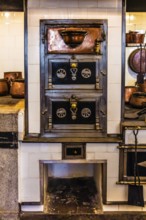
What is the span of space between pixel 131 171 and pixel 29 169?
797 mm

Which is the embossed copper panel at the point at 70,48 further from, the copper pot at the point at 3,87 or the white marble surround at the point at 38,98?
the copper pot at the point at 3,87

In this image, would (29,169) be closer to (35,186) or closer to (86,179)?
Result: (35,186)

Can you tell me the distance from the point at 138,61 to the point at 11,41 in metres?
1.51

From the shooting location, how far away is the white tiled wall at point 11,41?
13.4 ft

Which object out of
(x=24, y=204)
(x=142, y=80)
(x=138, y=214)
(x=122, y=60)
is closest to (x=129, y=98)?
(x=142, y=80)

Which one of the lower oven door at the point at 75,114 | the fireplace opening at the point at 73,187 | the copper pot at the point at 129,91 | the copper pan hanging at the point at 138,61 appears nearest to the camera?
the lower oven door at the point at 75,114

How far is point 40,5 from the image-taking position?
257 cm

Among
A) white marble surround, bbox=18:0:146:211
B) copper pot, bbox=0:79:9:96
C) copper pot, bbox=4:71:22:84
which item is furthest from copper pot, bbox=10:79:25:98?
white marble surround, bbox=18:0:146:211

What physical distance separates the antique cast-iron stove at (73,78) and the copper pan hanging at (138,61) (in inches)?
45.2

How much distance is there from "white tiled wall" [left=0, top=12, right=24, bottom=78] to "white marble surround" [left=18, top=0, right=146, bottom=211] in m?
1.58

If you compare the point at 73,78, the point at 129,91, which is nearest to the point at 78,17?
the point at 73,78

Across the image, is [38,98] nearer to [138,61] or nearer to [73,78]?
[73,78]

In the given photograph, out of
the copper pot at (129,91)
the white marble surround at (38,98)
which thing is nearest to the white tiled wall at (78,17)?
the white marble surround at (38,98)

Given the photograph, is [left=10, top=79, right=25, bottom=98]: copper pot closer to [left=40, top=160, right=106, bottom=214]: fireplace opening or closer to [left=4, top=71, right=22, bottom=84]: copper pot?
[left=4, top=71, right=22, bottom=84]: copper pot
